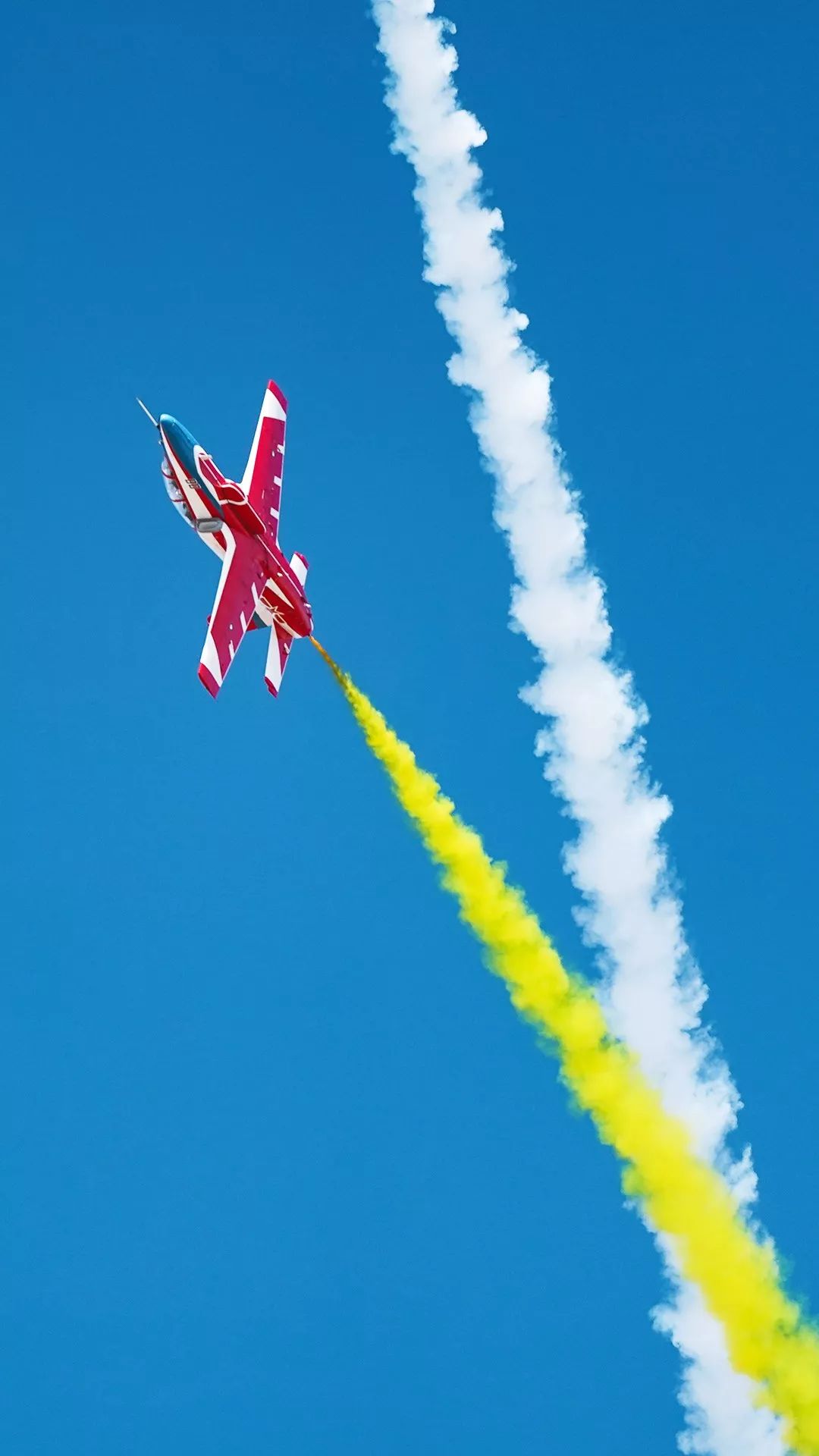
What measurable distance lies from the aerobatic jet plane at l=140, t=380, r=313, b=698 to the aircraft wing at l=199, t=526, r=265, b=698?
2 cm

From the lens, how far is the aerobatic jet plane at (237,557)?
48094 millimetres

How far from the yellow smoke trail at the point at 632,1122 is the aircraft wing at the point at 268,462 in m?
4.82

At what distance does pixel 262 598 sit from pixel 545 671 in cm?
851

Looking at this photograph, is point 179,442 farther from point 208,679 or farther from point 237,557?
point 208,679

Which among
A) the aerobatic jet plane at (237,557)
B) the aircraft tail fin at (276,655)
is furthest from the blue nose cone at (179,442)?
the aircraft tail fin at (276,655)

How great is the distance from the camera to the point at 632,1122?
47.8 meters

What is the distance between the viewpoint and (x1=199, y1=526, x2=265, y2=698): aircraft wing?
47.4 metres

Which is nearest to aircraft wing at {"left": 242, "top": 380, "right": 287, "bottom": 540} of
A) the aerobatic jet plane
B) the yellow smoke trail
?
the aerobatic jet plane

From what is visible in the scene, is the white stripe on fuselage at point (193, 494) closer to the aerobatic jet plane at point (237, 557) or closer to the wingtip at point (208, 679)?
the aerobatic jet plane at point (237, 557)

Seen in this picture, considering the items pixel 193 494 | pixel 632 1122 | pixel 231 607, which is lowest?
pixel 632 1122

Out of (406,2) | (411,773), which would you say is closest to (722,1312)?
(411,773)

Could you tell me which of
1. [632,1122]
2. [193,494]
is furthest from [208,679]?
[632,1122]

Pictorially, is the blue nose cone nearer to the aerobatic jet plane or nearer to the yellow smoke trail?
the aerobatic jet plane

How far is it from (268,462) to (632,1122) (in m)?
21.0
